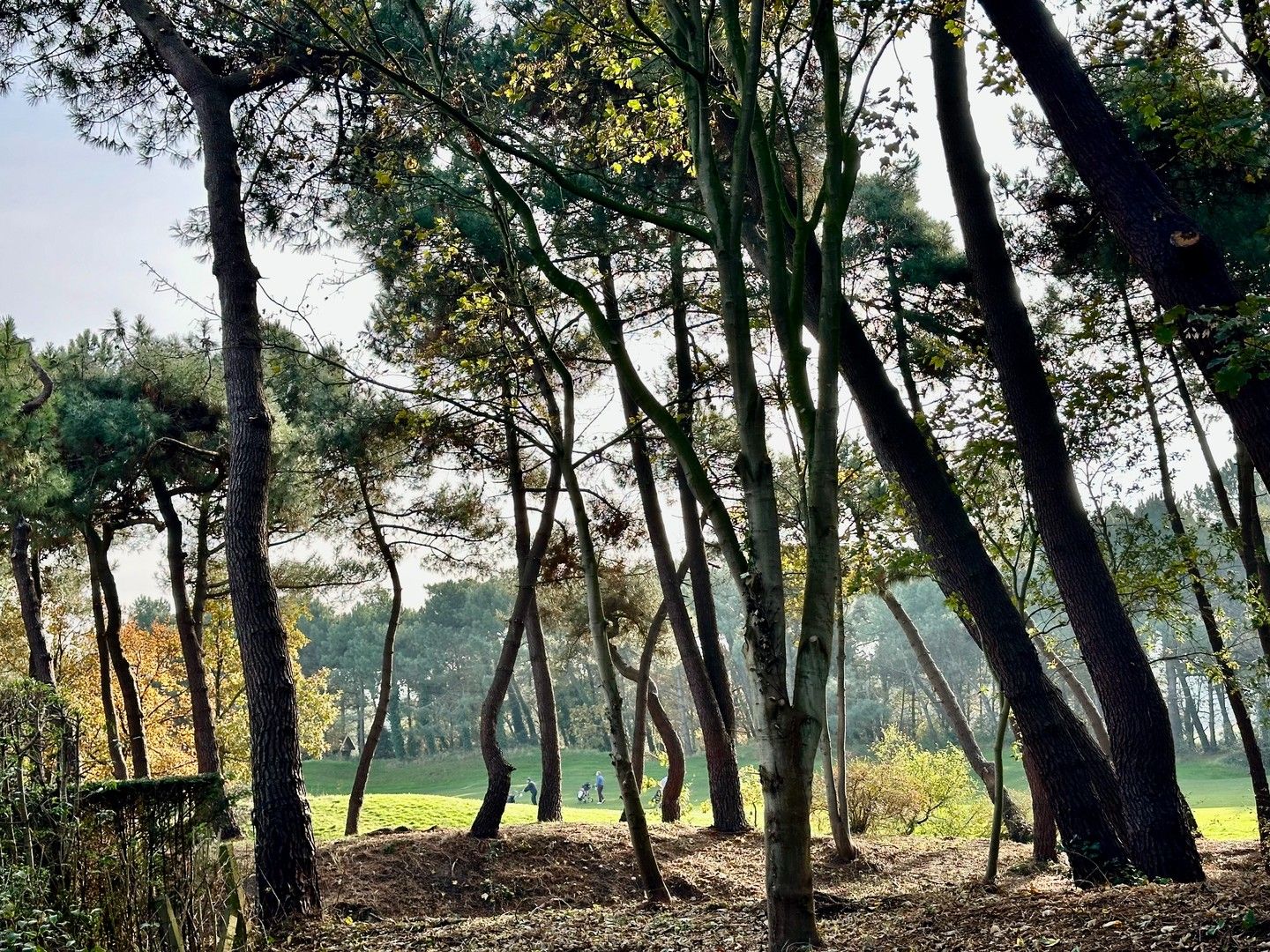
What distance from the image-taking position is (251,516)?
6.71 m

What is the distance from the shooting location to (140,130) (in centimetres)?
875

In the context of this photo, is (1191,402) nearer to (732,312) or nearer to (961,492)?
(961,492)

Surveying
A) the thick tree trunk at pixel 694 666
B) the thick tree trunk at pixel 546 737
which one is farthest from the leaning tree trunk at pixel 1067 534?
the thick tree trunk at pixel 546 737

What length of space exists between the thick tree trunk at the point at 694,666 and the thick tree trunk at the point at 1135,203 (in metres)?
5.70

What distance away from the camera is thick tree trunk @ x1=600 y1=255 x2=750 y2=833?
10461mm

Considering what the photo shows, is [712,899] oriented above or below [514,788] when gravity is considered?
above

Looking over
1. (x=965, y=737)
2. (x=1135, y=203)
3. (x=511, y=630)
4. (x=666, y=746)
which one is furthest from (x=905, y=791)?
(x=1135, y=203)

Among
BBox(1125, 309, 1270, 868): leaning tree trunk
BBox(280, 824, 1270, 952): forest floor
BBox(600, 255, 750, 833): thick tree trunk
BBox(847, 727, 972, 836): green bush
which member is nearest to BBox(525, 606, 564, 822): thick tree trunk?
BBox(600, 255, 750, 833): thick tree trunk

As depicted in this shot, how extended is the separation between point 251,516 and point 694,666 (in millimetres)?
5670

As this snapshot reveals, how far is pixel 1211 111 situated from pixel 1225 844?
8.44 m

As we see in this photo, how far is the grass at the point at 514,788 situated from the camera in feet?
57.3

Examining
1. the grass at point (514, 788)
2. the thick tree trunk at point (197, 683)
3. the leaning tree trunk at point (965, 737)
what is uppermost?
the thick tree trunk at point (197, 683)

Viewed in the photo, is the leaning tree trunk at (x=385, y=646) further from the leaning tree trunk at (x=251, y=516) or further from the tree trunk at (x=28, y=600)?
the leaning tree trunk at (x=251, y=516)

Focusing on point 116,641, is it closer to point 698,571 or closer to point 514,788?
point 698,571
